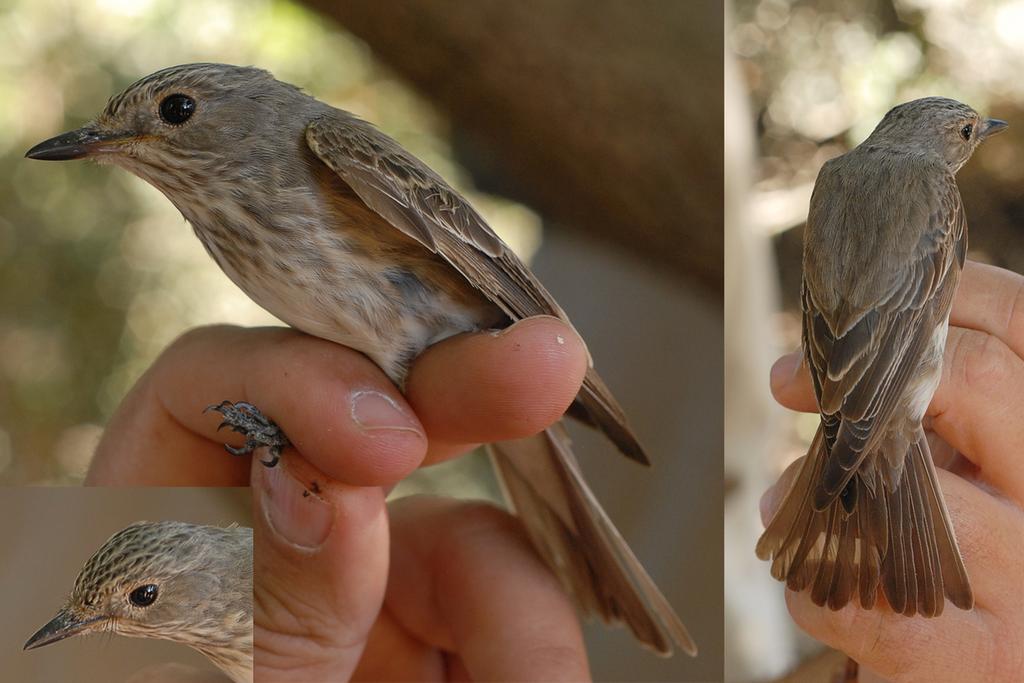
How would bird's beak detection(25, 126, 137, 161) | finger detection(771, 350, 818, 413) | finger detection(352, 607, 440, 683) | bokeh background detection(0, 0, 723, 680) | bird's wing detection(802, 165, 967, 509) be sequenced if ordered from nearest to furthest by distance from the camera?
1. bird's wing detection(802, 165, 967, 509)
2. bird's beak detection(25, 126, 137, 161)
3. finger detection(771, 350, 818, 413)
4. finger detection(352, 607, 440, 683)
5. bokeh background detection(0, 0, 723, 680)

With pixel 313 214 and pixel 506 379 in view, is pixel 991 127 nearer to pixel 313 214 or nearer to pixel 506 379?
pixel 506 379

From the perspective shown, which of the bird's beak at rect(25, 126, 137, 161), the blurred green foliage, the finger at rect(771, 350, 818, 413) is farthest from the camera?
the blurred green foliage

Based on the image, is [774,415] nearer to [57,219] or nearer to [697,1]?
[697,1]

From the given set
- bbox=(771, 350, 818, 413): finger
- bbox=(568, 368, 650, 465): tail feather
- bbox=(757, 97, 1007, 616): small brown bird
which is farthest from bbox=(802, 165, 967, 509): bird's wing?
bbox=(568, 368, 650, 465): tail feather

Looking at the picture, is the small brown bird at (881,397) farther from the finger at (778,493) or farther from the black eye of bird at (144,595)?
the black eye of bird at (144,595)

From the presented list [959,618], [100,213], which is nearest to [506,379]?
[959,618]

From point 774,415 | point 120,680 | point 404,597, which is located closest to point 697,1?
point 774,415

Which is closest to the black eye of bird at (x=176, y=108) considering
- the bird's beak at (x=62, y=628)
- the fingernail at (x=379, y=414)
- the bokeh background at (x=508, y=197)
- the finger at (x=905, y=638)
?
the fingernail at (x=379, y=414)

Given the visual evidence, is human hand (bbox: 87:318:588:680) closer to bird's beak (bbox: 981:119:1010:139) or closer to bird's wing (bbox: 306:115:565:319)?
bird's wing (bbox: 306:115:565:319)
